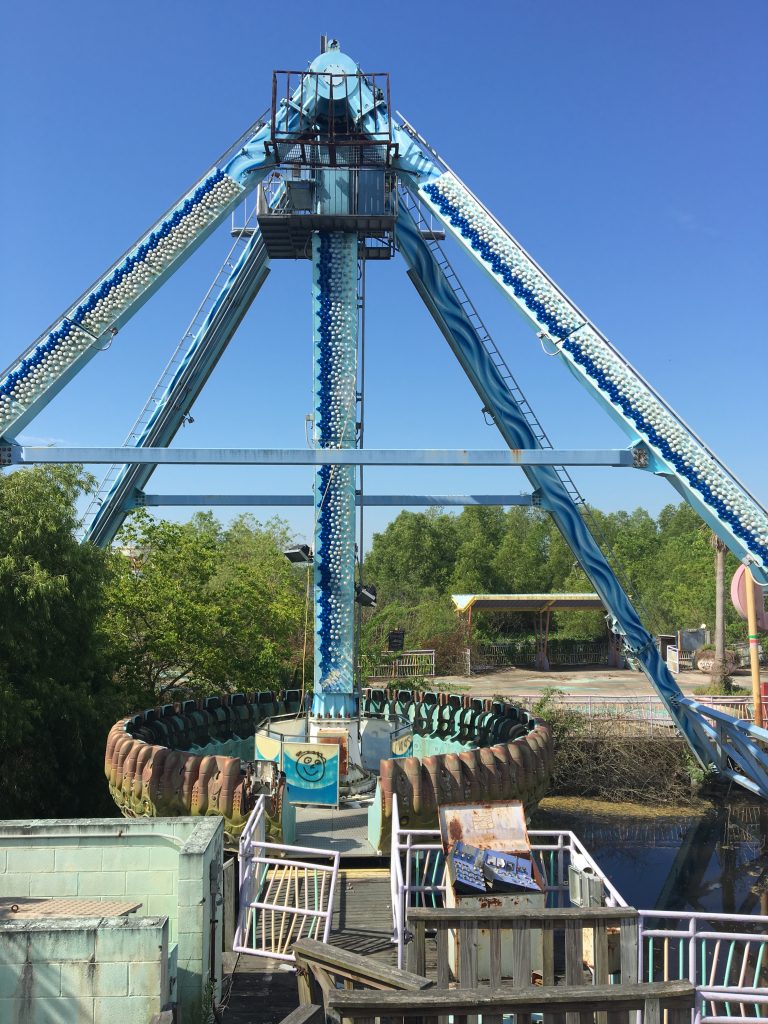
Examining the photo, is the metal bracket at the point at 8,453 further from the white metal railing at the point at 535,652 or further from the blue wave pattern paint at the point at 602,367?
the white metal railing at the point at 535,652

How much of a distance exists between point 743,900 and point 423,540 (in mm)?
41721

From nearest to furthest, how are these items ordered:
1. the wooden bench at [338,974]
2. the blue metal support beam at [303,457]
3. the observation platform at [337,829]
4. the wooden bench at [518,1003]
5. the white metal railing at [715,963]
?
1. the wooden bench at [518,1003]
2. the wooden bench at [338,974]
3. the white metal railing at [715,963]
4. the observation platform at [337,829]
5. the blue metal support beam at [303,457]


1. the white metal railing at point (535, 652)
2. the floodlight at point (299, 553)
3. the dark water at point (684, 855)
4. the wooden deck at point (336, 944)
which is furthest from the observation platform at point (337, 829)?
the white metal railing at point (535, 652)

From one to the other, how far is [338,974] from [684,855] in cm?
1255

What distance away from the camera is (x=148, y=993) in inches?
208

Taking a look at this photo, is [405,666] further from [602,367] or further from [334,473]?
[602,367]

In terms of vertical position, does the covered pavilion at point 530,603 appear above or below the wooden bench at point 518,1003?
above

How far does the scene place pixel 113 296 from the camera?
42.7ft

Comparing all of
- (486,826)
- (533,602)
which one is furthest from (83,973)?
(533,602)

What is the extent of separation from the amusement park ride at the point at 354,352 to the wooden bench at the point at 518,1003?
7669 millimetres

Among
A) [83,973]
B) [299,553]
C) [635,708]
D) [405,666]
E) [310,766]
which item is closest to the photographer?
[83,973]

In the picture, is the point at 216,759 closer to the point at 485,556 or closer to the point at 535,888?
the point at 535,888

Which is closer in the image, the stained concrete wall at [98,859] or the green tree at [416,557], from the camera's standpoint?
the stained concrete wall at [98,859]

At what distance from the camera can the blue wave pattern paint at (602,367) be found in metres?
11.5
